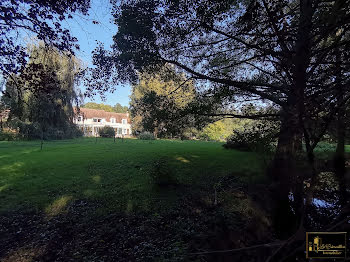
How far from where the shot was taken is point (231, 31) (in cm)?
603

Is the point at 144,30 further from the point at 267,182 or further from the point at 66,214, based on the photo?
the point at 267,182

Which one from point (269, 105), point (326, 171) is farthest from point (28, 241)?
point (326, 171)

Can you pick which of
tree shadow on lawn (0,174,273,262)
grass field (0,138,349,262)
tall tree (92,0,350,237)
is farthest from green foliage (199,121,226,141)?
tree shadow on lawn (0,174,273,262)

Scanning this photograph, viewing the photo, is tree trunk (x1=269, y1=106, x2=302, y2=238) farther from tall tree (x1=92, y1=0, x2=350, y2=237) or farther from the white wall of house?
the white wall of house

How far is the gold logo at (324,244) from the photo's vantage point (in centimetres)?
196

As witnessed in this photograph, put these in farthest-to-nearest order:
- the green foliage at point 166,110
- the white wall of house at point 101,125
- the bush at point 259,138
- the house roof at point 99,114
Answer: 1. the house roof at point 99,114
2. the white wall of house at point 101,125
3. the green foliage at point 166,110
4. the bush at point 259,138

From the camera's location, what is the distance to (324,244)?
6.66ft

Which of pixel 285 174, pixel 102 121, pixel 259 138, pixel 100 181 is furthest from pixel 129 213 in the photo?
pixel 102 121

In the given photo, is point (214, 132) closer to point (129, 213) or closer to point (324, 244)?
point (129, 213)

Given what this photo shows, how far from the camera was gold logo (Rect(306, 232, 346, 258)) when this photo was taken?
6.42ft

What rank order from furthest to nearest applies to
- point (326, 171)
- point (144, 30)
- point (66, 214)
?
point (326, 171) < point (144, 30) < point (66, 214)

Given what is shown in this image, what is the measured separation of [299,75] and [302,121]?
1003 millimetres

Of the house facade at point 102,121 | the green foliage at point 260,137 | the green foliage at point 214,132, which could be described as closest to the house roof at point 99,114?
the house facade at point 102,121

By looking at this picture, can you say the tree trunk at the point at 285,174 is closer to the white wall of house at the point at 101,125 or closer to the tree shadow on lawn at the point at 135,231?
the tree shadow on lawn at the point at 135,231
